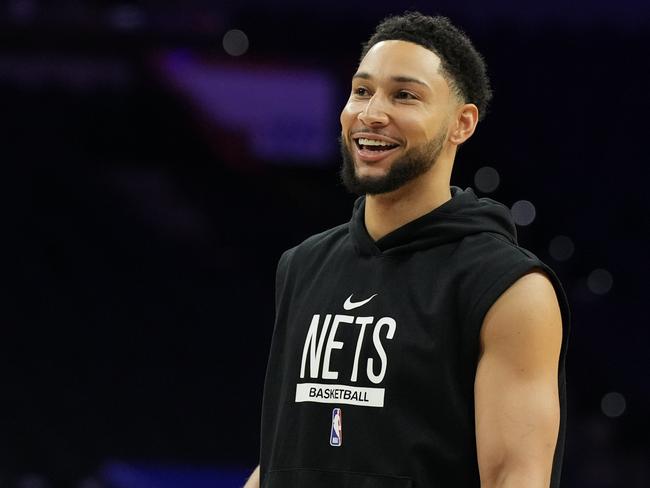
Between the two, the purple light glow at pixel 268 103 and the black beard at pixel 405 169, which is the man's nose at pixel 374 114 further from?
the purple light glow at pixel 268 103

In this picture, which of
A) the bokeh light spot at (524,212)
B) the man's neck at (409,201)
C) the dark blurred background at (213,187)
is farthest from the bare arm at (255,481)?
the bokeh light spot at (524,212)

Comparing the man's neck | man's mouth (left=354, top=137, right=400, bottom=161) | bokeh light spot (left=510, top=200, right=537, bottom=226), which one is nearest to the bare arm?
the man's neck

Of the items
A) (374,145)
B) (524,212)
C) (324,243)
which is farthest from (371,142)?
(524,212)

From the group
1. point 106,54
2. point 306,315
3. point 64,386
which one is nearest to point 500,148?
point 106,54

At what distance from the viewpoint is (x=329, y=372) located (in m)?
1.73

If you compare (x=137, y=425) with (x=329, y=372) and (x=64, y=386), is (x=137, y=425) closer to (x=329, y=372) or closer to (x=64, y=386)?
(x=64, y=386)

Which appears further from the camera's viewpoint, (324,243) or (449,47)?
(324,243)

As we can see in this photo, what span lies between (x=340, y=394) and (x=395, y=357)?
0.11 metres

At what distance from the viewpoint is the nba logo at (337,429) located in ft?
5.54

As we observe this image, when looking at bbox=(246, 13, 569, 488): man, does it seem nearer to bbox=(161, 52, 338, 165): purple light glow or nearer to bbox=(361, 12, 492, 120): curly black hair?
bbox=(361, 12, 492, 120): curly black hair

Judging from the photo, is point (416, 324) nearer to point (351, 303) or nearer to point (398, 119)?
point (351, 303)

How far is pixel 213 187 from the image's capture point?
7508 mm

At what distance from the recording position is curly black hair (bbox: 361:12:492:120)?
1789 millimetres

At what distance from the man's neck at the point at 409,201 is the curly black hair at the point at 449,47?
0.16m
